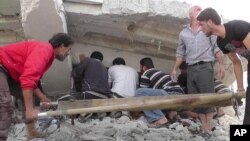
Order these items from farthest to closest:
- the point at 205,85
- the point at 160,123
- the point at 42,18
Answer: the point at 42,18 < the point at 160,123 < the point at 205,85

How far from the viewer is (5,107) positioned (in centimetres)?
443

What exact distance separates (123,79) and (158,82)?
1.54ft

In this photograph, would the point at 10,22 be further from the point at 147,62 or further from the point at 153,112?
the point at 153,112

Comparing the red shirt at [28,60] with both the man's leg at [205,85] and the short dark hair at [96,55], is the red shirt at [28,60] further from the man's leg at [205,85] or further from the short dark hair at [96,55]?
the short dark hair at [96,55]

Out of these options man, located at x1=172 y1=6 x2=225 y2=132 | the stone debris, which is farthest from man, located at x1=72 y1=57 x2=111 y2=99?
man, located at x1=172 y1=6 x2=225 y2=132

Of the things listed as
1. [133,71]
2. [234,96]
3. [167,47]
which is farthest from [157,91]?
[234,96]

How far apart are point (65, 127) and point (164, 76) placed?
64.3 inches

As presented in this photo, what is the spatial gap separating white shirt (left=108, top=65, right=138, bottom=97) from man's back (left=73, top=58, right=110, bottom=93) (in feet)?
0.62

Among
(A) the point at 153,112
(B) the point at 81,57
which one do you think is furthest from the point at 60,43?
(B) the point at 81,57

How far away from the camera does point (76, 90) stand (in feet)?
22.3

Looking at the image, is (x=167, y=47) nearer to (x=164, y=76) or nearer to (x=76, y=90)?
(x=164, y=76)

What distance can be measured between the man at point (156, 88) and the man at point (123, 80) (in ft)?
0.51

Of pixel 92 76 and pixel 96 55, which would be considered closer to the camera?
pixel 92 76

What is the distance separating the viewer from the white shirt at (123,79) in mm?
6617
